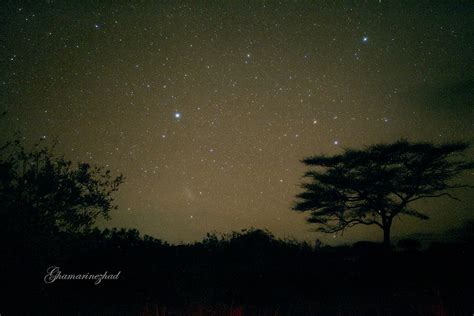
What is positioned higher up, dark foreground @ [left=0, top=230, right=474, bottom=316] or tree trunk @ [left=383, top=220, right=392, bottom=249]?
tree trunk @ [left=383, top=220, right=392, bottom=249]

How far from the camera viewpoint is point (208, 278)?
1369 centimetres

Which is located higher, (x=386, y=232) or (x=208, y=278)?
(x=386, y=232)

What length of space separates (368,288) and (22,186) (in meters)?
12.2

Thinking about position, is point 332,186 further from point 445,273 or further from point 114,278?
point 114,278

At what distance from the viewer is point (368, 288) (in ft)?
40.2

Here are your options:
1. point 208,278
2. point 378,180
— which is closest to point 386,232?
point 378,180

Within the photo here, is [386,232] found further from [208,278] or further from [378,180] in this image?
[208,278]

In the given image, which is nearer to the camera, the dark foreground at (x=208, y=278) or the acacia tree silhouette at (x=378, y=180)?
the dark foreground at (x=208, y=278)

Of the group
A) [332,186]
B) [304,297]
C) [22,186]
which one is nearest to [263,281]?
[304,297]

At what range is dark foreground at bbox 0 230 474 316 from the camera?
9.06 m

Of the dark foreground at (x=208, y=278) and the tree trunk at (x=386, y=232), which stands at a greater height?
the tree trunk at (x=386, y=232)

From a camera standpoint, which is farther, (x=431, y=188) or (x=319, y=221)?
(x=319, y=221)

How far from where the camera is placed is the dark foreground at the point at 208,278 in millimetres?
9062

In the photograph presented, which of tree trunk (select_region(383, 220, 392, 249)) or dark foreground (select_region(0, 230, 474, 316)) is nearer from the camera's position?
dark foreground (select_region(0, 230, 474, 316))
